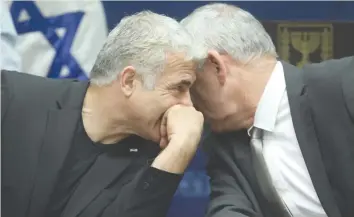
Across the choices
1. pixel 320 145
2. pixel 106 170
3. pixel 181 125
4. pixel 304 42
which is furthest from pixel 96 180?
pixel 304 42

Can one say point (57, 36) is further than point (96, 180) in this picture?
Yes

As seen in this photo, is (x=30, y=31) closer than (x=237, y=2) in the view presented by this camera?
Yes

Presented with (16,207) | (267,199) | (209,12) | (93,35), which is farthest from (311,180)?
(93,35)

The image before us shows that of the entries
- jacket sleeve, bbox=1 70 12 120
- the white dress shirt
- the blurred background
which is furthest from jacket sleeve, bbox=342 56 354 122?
jacket sleeve, bbox=1 70 12 120

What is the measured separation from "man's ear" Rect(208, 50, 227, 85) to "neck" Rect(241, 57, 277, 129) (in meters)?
0.05

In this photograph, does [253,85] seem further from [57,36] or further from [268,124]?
[57,36]

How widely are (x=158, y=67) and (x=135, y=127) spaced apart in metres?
0.13

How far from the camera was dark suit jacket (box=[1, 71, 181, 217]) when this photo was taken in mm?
1286

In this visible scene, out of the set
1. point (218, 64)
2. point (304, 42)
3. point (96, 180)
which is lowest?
point (304, 42)

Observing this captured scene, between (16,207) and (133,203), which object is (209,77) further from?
(16,207)

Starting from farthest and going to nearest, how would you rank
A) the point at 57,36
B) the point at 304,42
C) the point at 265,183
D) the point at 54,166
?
the point at 304,42, the point at 57,36, the point at 265,183, the point at 54,166

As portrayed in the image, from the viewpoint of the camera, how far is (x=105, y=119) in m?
1.40

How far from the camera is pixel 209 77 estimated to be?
1.50 metres

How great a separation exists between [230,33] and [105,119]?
318 millimetres
